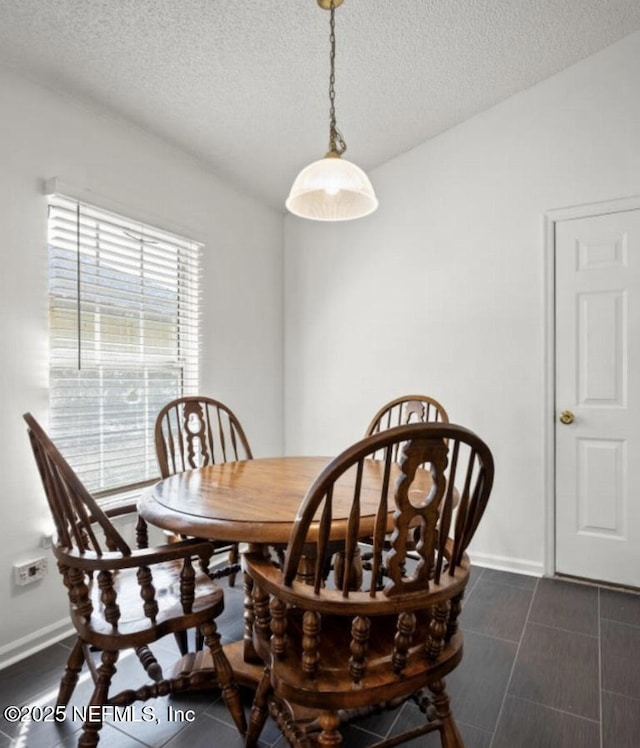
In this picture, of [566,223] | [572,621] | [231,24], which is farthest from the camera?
[566,223]

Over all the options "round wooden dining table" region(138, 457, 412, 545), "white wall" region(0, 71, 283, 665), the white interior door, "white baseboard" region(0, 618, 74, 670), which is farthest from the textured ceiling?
"white baseboard" region(0, 618, 74, 670)

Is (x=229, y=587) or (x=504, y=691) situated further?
(x=229, y=587)

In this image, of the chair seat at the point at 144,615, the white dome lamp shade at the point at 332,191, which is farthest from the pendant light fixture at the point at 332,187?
the chair seat at the point at 144,615

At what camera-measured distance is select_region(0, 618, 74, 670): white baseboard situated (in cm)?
189

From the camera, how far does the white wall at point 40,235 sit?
193 centimetres

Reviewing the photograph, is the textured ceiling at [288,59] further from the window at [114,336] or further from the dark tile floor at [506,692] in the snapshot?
the dark tile floor at [506,692]

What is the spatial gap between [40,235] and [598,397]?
285 cm

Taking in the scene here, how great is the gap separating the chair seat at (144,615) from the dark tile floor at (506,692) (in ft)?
1.40

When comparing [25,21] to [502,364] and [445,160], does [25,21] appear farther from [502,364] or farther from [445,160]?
[502,364]

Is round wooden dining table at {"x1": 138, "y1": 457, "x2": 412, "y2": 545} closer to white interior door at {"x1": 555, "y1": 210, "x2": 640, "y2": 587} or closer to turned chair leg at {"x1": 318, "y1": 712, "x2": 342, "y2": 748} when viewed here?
turned chair leg at {"x1": 318, "y1": 712, "x2": 342, "y2": 748}

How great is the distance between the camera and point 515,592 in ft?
8.21

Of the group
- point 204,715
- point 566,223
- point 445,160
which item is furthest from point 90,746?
point 445,160

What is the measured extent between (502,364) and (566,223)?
0.85m

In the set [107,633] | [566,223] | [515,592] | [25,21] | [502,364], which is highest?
[25,21]
